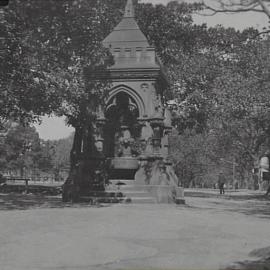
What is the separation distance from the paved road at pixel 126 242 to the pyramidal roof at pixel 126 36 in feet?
35.3

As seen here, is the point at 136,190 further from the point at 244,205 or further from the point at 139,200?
the point at 244,205

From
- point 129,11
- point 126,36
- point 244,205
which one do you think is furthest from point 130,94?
point 244,205

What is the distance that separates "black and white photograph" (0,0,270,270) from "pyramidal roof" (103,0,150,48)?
0.06 metres

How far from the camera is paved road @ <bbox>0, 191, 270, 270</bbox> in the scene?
7.29m

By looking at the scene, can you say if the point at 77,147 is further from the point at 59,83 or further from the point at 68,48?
the point at 68,48

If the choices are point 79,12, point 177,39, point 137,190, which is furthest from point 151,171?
point 79,12

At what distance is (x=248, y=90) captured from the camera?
3056 cm

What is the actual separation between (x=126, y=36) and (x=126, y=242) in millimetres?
15599

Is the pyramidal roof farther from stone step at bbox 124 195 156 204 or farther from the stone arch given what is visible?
stone step at bbox 124 195 156 204

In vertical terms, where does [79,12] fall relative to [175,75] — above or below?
below

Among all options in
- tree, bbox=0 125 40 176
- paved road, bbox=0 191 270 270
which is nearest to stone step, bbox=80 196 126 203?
paved road, bbox=0 191 270 270

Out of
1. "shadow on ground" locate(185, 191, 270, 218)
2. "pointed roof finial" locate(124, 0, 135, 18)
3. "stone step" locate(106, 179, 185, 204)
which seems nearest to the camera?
"shadow on ground" locate(185, 191, 270, 218)

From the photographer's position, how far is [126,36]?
23281 mm

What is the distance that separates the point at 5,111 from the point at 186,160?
6124 cm
